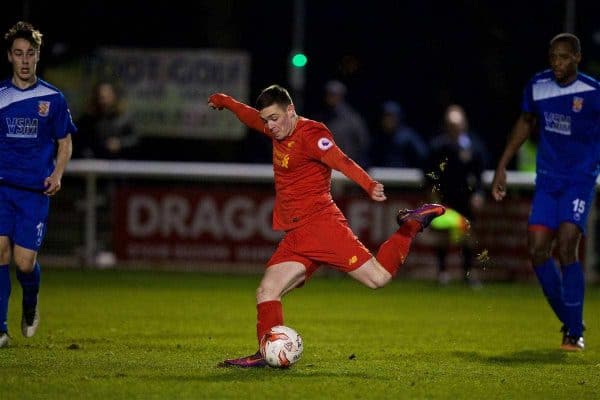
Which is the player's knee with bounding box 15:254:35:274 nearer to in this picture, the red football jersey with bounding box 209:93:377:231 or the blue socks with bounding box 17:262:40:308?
the blue socks with bounding box 17:262:40:308

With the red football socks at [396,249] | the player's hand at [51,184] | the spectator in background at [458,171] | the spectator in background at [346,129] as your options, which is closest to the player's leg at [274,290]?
the red football socks at [396,249]

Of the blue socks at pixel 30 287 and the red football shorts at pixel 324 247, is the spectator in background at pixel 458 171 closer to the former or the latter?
the blue socks at pixel 30 287

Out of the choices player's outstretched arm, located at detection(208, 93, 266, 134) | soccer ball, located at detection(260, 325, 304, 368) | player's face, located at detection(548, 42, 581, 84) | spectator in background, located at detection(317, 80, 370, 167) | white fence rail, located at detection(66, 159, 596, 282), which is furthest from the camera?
white fence rail, located at detection(66, 159, 596, 282)

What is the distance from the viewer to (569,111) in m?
10.7

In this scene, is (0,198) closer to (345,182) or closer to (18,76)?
(18,76)

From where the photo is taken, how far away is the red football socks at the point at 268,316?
30.0 ft

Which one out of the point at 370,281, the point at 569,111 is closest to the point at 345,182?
the point at 569,111

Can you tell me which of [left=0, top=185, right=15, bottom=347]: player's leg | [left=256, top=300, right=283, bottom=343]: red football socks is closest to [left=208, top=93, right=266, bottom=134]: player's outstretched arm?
[left=256, top=300, right=283, bottom=343]: red football socks

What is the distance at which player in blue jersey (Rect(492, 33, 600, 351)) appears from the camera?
1066 cm

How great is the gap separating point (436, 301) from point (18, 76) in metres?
6.53

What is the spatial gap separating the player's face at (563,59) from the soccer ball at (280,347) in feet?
10.0

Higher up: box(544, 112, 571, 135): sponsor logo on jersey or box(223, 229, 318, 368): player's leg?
box(544, 112, 571, 135): sponsor logo on jersey

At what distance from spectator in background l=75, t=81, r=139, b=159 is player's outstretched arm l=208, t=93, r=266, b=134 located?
8.77 m

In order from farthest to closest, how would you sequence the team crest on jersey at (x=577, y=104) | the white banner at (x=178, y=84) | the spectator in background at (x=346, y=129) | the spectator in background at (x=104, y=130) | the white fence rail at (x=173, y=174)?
the white banner at (x=178, y=84)
the spectator in background at (x=104, y=130)
the white fence rail at (x=173, y=174)
the spectator in background at (x=346, y=129)
the team crest on jersey at (x=577, y=104)
